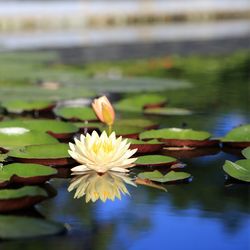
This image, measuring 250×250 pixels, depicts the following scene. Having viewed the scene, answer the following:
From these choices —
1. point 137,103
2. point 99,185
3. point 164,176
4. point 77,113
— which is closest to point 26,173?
point 99,185

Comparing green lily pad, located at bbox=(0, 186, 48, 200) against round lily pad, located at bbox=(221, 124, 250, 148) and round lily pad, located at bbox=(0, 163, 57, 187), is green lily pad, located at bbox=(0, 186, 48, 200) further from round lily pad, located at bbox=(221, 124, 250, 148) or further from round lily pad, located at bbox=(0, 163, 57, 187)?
round lily pad, located at bbox=(221, 124, 250, 148)

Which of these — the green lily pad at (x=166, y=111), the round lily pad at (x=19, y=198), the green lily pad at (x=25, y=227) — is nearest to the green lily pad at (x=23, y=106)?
the green lily pad at (x=166, y=111)

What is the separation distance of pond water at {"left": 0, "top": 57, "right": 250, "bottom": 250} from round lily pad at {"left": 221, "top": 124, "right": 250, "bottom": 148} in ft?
0.57

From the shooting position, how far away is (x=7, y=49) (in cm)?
602

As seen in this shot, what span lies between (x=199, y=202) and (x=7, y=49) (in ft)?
14.4

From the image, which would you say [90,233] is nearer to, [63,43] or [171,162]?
[171,162]

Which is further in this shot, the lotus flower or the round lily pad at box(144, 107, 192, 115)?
the round lily pad at box(144, 107, 192, 115)

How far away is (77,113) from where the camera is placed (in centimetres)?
277

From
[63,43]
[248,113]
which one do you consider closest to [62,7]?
[63,43]

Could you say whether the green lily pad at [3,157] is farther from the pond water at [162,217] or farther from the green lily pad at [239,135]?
the green lily pad at [239,135]

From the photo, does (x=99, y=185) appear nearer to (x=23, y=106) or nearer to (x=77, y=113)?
(x=77, y=113)

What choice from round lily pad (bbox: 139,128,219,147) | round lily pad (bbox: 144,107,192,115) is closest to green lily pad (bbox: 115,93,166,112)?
round lily pad (bbox: 144,107,192,115)

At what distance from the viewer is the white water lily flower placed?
1863mm

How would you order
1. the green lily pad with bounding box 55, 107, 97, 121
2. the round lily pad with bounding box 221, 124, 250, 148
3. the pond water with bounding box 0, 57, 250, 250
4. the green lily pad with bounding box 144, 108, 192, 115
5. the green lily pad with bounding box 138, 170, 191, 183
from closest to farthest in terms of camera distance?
the pond water with bounding box 0, 57, 250, 250, the green lily pad with bounding box 138, 170, 191, 183, the round lily pad with bounding box 221, 124, 250, 148, the green lily pad with bounding box 55, 107, 97, 121, the green lily pad with bounding box 144, 108, 192, 115
